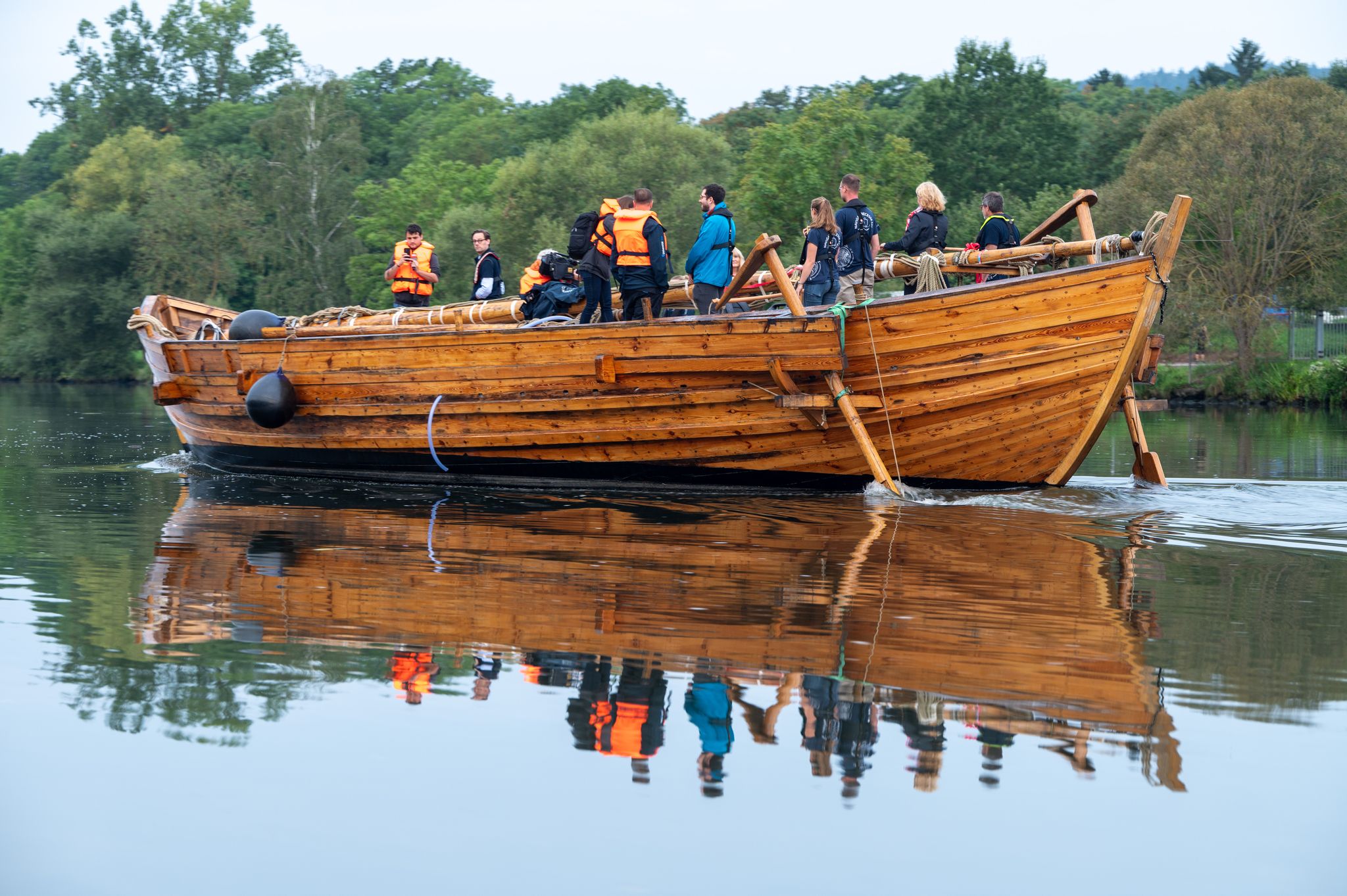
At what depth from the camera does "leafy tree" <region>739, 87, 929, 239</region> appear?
3962 centimetres

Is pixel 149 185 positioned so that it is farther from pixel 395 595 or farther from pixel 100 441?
pixel 395 595

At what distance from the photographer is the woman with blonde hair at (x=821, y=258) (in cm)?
1084

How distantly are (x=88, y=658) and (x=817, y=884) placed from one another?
3.41 metres

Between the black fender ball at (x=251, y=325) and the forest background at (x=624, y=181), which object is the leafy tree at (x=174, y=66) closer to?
the forest background at (x=624, y=181)

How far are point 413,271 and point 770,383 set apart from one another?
5030 mm

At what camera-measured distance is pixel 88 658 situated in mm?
5582

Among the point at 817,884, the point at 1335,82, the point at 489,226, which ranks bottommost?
the point at 817,884

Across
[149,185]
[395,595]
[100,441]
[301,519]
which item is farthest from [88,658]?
[149,185]

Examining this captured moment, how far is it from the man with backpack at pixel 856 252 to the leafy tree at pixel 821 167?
91.7 ft

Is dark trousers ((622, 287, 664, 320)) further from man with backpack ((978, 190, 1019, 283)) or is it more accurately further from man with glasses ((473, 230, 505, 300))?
man with backpack ((978, 190, 1019, 283))

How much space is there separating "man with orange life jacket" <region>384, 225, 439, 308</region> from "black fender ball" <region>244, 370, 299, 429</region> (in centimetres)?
187

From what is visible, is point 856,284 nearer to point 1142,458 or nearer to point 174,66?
point 1142,458

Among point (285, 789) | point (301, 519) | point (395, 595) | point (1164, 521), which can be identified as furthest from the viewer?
point (301, 519)

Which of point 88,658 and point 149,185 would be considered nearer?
point 88,658
